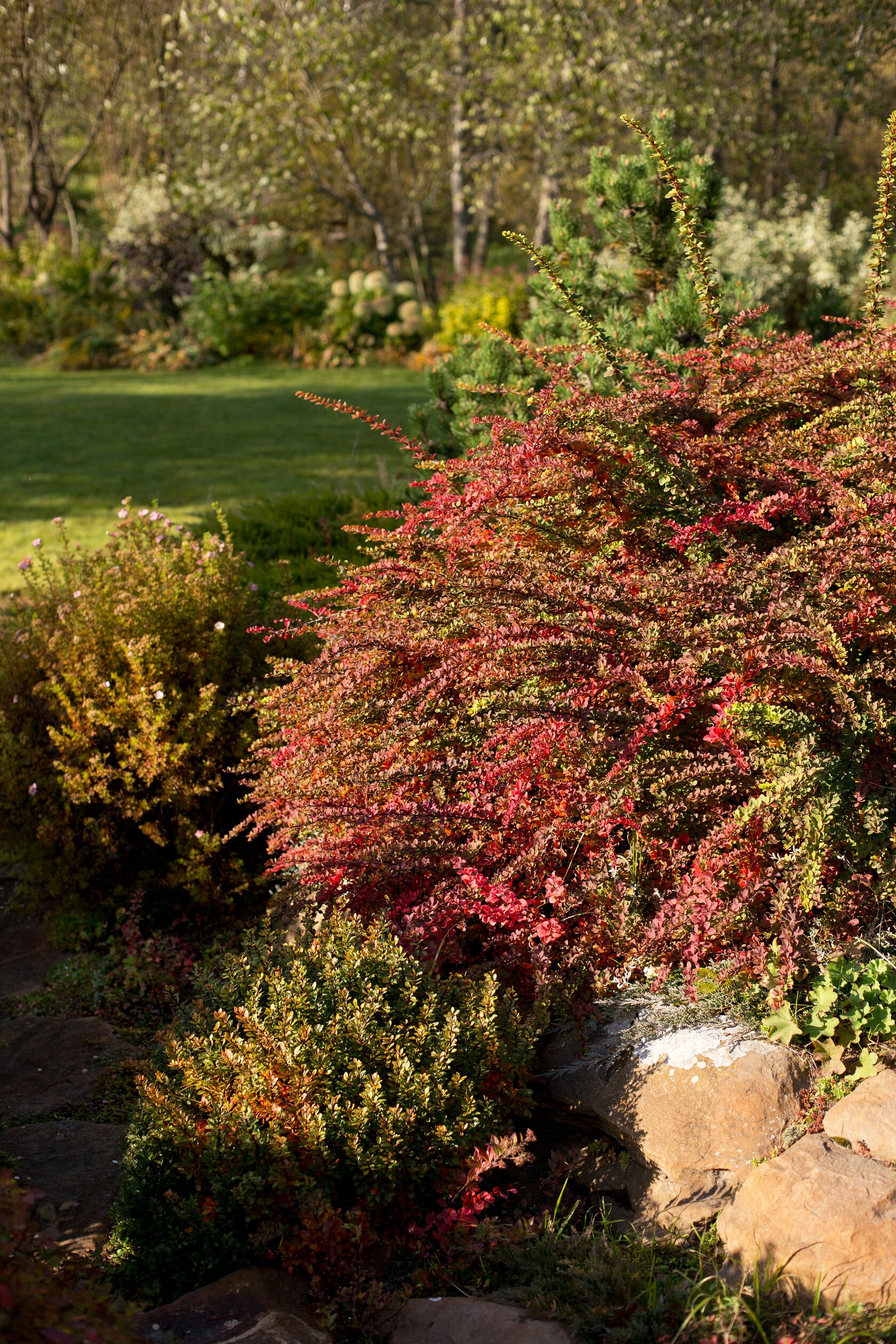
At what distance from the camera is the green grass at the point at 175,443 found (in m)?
7.71

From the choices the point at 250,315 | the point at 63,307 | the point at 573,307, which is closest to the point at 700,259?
the point at 573,307

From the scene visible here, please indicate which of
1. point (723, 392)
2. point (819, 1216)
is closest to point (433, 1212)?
point (819, 1216)

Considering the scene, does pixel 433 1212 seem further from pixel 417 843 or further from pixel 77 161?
pixel 77 161

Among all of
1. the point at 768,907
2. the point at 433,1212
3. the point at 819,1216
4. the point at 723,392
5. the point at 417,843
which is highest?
the point at 723,392

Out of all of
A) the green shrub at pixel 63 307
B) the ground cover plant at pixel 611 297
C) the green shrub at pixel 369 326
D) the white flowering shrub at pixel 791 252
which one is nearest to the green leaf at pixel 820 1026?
the ground cover plant at pixel 611 297

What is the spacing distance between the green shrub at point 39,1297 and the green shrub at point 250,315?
1359 cm

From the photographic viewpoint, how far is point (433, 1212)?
88.7 inches

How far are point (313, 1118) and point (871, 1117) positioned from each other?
1.22 metres

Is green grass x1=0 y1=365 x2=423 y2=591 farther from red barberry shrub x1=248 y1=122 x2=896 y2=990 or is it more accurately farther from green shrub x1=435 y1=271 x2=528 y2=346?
red barberry shrub x1=248 y1=122 x2=896 y2=990

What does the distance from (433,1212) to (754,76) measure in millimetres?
15738

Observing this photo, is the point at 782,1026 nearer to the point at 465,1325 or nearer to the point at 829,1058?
the point at 829,1058

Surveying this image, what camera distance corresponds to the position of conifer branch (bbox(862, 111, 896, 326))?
314cm

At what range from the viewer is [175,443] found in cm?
976

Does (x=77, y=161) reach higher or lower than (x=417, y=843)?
higher
